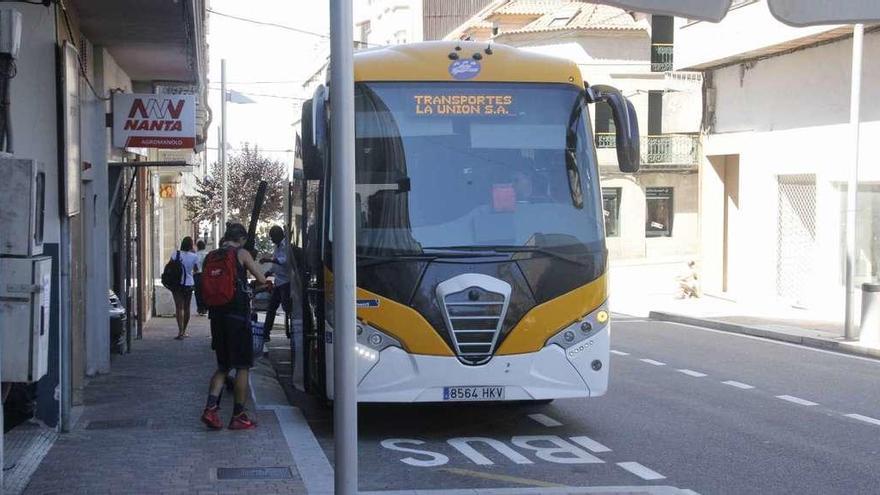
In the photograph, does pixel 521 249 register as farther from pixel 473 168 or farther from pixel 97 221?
pixel 97 221

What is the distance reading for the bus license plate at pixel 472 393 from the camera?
31.8 ft

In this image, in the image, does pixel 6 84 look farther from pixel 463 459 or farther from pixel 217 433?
pixel 463 459

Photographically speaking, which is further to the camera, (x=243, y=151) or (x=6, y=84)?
(x=243, y=151)

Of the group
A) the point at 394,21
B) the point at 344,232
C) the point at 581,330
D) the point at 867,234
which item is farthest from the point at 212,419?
the point at 394,21

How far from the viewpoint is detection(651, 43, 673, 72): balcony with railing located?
35.7m

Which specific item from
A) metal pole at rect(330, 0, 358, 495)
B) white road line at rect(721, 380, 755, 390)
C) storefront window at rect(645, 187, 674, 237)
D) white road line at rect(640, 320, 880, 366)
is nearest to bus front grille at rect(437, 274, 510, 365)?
metal pole at rect(330, 0, 358, 495)

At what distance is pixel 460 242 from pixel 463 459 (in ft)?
5.94

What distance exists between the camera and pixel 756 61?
86.0 ft

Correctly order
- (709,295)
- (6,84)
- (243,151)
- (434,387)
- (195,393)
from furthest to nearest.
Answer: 1. (243,151)
2. (709,295)
3. (195,393)
4. (434,387)
5. (6,84)

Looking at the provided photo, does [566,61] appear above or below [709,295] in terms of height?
above

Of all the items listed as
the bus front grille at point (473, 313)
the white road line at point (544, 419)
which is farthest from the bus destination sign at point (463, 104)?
the white road line at point (544, 419)

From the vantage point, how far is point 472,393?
31.9 feet

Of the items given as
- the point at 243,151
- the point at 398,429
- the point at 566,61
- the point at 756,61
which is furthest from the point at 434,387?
the point at 243,151

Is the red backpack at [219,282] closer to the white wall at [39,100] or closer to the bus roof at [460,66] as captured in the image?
the white wall at [39,100]
